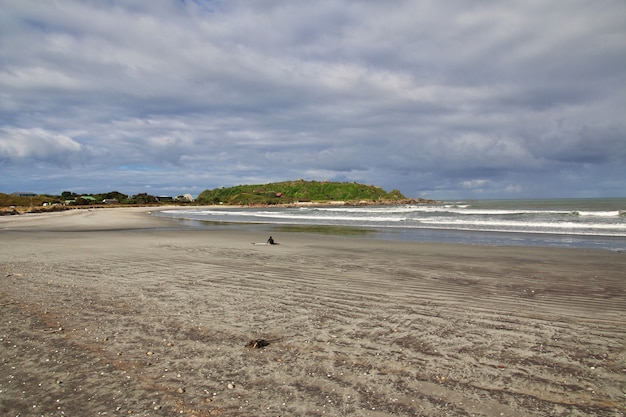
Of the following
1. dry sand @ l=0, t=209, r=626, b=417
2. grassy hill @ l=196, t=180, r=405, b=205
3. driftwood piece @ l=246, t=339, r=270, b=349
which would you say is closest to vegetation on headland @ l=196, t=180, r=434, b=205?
grassy hill @ l=196, t=180, r=405, b=205

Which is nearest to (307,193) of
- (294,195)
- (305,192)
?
(305,192)

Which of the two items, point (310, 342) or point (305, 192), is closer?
point (310, 342)

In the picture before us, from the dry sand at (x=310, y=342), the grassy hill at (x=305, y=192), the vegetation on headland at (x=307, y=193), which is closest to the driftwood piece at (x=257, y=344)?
the dry sand at (x=310, y=342)

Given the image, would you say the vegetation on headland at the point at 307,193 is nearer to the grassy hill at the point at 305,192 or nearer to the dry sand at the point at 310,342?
the grassy hill at the point at 305,192

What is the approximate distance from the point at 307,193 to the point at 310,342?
14710 centimetres

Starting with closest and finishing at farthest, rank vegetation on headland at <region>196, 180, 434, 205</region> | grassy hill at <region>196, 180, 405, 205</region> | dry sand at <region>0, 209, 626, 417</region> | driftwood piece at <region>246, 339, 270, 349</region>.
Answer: dry sand at <region>0, 209, 626, 417</region> < driftwood piece at <region>246, 339, 270, 349</region> < vegetation on headland at <region>196, 180, 434, 205</region> < grassy hill at <region>196, 180, 405, 205</region>

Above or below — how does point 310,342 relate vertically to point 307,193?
below

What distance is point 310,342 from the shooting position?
17.6 feet

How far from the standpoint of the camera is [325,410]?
373 cm

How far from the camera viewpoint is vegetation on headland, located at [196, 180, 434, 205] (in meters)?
142

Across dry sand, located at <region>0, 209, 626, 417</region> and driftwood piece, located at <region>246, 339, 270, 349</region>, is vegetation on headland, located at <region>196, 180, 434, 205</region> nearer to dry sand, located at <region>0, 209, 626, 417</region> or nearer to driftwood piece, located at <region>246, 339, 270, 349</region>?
dry sand, located at <region>0, 209, 626, 417</region>

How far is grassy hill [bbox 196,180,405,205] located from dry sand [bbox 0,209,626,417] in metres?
129

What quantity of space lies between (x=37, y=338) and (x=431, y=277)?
8397 mm

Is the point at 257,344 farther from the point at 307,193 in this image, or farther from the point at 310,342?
Answer: the point at 307,193
